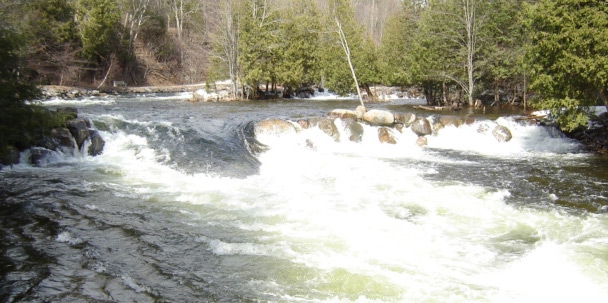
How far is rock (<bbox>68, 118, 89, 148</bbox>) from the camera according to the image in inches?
521

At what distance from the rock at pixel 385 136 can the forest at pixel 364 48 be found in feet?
16.3

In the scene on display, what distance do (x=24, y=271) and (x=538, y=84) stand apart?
44.9ft

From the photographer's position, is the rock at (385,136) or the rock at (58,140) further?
the rock at (385,136)

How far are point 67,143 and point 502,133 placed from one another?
15.0 metres

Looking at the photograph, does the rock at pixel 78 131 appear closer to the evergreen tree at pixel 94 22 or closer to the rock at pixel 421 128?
the rock at pixel 421 128

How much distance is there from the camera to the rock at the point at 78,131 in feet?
43.4

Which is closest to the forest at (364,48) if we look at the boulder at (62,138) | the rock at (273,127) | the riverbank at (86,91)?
the riverbank at (86,91)

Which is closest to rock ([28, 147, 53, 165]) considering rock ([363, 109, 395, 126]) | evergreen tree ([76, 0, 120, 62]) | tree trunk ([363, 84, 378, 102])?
rock ([363, 109, 395, 126])

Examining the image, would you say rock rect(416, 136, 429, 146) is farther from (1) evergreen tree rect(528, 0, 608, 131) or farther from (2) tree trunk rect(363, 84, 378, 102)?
(2) tree trunk rect(363, 84, 378, 102)

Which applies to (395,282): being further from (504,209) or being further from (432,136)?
(432,136)

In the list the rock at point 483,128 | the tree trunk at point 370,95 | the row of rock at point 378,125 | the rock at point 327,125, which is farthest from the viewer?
the tree trunk at point 370,95

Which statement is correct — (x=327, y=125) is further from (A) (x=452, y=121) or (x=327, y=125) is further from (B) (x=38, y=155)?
(B) (x=38, y=155)

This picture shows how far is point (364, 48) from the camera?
102 ft

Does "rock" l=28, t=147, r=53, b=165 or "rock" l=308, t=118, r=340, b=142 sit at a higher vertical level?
"rock" l=308, t=118, r=340, b=142
